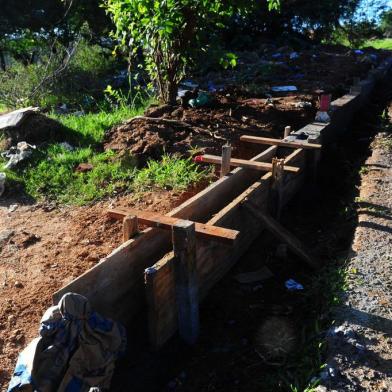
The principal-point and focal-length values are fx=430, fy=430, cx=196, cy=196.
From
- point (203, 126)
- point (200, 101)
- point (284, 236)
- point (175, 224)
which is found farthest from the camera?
point (200, 101)

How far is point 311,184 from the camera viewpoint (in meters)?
5.32

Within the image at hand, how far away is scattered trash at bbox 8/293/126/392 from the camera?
2.03 meters

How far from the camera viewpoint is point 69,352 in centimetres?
212

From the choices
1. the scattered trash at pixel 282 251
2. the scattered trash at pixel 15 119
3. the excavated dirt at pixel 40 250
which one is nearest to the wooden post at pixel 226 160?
the excavated dirt at pixel 40 250

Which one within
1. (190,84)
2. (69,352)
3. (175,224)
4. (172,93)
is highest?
(172,93)

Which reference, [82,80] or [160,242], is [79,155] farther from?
[82,80]

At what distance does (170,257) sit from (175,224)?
0.75 ft

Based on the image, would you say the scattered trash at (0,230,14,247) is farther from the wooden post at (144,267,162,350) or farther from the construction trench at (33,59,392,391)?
the wooden post at (144,267,162,350)

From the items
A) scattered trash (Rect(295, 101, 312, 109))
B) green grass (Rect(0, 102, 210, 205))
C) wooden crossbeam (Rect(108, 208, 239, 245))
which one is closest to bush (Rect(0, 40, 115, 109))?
green grass (Rect(0, 102, 210, 205))

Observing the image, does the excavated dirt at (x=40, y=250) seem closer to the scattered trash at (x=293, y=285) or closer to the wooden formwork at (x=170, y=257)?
the wooden formwork at (x=170, y=257)

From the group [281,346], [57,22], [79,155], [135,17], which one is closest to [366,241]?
[281,346]

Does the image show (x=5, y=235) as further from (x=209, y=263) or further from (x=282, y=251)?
(x=282, y=251)

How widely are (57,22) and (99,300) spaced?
914cm

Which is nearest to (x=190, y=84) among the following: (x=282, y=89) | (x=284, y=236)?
(x=282, y=89)
